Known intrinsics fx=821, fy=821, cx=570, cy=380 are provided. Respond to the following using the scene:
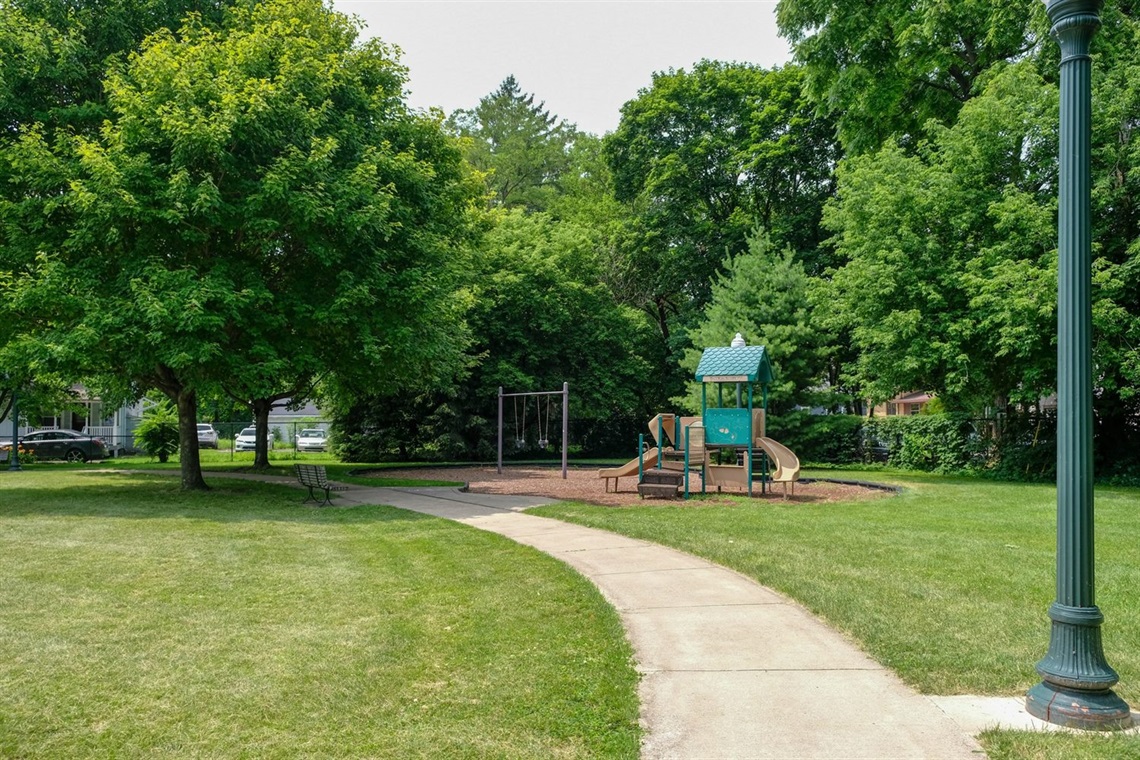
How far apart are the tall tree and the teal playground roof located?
36.7 metres

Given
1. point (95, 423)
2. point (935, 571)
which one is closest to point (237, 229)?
point (935, 571)

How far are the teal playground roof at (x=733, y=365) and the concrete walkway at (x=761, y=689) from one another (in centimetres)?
915

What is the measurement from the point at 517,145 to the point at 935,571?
53.6 m

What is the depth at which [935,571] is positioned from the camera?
8109 mm

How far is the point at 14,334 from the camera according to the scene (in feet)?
52.9

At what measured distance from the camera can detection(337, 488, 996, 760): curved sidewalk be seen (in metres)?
3.97

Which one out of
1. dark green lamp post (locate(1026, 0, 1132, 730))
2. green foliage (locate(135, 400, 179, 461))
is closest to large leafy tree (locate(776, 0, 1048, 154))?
dark green lamp post (locate(1026, 0, 1132, 730))

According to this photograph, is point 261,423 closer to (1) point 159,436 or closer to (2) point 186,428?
(1) point 159,436

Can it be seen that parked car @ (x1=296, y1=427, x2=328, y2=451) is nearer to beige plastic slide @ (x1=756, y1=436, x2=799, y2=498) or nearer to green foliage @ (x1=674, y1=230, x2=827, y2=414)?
green foliage @ (x1=674, y1=230, x2=827, y2=414)

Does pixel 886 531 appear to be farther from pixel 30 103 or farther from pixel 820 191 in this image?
pixel 820 191

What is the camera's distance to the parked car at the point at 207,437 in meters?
41.5

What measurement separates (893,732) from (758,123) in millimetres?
33045

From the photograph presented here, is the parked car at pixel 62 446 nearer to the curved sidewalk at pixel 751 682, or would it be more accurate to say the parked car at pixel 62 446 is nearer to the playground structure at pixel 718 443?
the playground structure at pixel 718 443

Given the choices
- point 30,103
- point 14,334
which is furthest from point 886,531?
point 30,103
